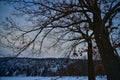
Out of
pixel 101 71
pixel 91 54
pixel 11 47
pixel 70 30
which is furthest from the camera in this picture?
pixel 101 71

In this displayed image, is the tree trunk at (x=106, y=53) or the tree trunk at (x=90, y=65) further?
the tree trunk at (x=90, y=65)

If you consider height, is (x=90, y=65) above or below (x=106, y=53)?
below

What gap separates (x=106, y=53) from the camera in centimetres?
1047

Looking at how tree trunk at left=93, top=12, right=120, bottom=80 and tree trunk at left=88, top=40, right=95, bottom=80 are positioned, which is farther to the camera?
tree trunk at left=88, top=40, right=95, bottom=80

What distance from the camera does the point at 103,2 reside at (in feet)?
37.9

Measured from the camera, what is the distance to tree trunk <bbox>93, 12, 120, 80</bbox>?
33.2ft

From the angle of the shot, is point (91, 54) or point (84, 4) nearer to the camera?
Answer: point (84, 4)

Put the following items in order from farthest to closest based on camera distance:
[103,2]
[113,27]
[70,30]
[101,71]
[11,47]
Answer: [101,71] < [70,30] < [113,27] < [103,2] < [11,47]

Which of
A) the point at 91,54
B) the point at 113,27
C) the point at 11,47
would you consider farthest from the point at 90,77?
the point at 11,47

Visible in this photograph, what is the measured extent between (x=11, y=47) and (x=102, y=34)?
4087mm

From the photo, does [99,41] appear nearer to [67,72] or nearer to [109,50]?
[109,50]

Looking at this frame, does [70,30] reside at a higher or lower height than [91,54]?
higher

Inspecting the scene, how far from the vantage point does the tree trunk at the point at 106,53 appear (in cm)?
1012

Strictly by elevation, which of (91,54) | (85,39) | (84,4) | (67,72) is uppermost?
(84,4)
